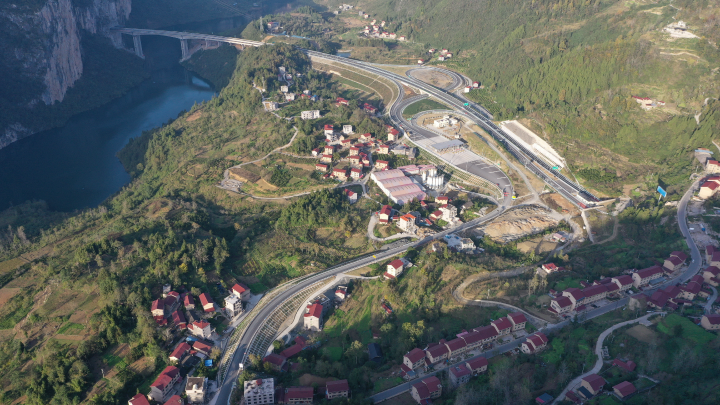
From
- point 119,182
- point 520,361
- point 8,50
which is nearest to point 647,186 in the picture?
point 520,361

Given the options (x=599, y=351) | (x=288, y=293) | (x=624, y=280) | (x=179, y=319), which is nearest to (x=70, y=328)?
(x=179, y=319)

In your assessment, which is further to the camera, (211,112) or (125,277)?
(211,112)

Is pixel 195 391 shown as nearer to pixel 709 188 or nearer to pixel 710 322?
pixel 710 322

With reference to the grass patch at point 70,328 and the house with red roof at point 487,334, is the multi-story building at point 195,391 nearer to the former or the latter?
the grass patch at point 70,328

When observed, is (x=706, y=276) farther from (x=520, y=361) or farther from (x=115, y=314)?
(x=115, y=314)

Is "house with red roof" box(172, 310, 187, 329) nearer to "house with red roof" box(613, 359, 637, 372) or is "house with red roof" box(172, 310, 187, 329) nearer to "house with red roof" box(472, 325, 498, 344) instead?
"house with red roof" box(472, 325, 498, 344)

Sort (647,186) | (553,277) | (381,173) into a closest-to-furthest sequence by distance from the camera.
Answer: (553,277) < (647,186) < (381,173)

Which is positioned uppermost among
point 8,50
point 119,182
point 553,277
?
point 8,50

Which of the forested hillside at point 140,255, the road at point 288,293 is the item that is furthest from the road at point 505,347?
the forested hillside at point 140,255
